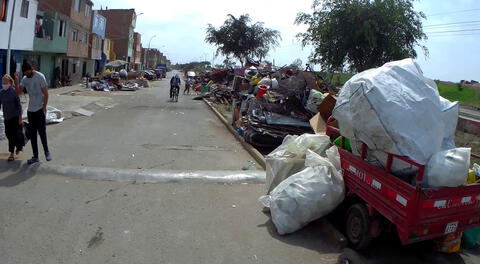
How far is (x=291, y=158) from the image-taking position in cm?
594

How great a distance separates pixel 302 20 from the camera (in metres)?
21.3

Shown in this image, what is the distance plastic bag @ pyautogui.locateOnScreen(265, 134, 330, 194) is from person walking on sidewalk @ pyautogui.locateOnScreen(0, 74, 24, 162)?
4.53 metres

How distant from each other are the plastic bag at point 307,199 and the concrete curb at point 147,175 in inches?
88.1

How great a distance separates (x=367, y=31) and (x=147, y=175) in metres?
13.5

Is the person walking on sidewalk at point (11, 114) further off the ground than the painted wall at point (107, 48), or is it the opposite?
the painted wall at point (107, 48)

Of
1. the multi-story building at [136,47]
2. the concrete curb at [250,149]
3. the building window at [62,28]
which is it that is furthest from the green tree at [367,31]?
the multi-story building at [136,47]

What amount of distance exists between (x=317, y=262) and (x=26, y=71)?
5743mm

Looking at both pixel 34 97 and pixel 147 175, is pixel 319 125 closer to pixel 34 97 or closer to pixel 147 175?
pixel 147 175

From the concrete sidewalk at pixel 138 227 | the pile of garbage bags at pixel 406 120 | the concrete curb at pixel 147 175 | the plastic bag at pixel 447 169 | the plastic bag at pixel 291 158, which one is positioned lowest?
the concrete sidewalk at pixel 138 227

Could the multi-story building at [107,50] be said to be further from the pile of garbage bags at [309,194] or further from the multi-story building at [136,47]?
the pile of garbage bags at [309,194]

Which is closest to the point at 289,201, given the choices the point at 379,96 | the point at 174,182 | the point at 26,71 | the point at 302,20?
the point at 379,96

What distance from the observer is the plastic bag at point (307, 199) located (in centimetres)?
502

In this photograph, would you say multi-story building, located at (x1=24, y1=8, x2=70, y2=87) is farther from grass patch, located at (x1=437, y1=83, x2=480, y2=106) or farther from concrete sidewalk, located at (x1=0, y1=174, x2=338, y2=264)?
grass patch, located at (x1=437, y1=83, x2=480, y2=106)

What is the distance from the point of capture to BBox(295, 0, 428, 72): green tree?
18.1 meters
